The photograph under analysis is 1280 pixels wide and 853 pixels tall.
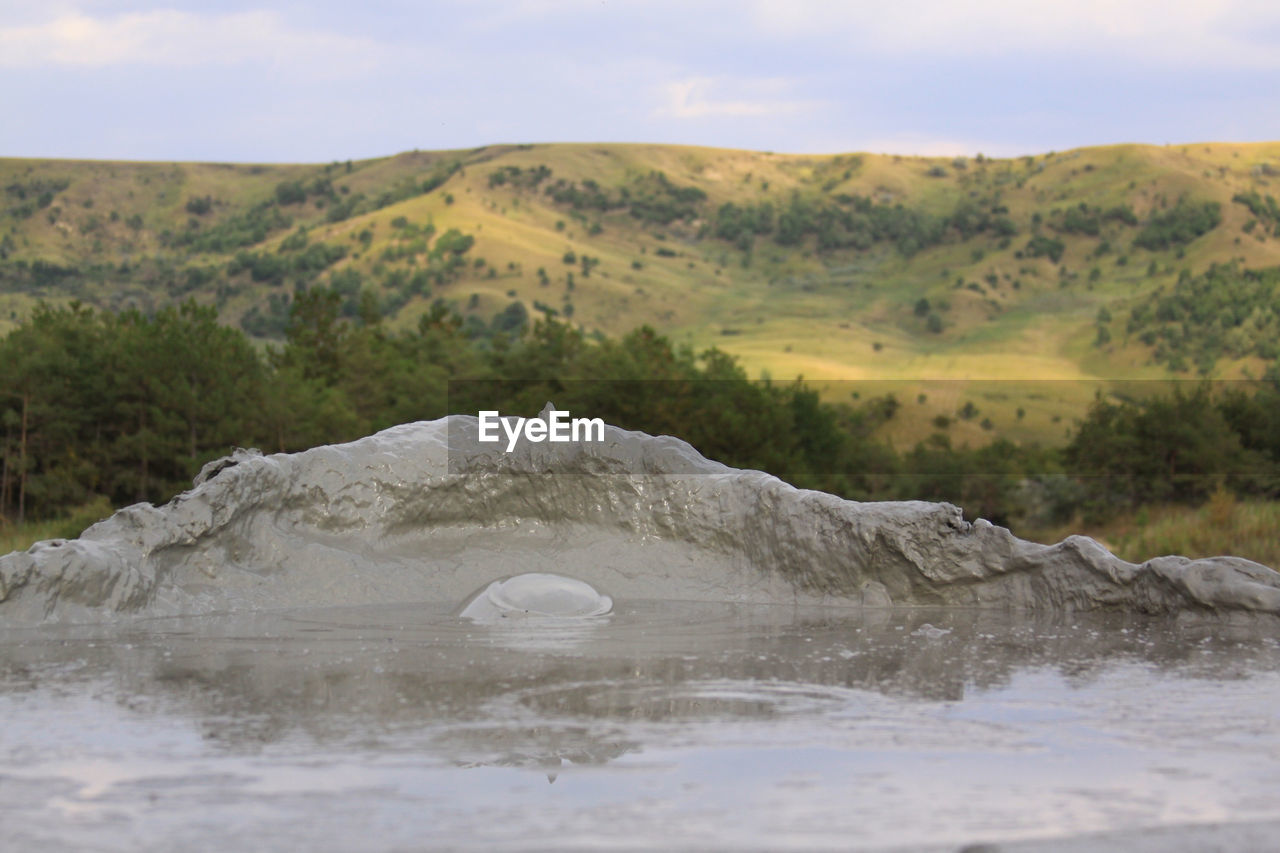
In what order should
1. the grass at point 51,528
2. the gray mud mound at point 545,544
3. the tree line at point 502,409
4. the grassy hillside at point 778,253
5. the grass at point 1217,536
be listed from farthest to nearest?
the grassy hillside at point 778,253, the tree line at point 502,409, the grass at point 51,528, the grass at point 1217,536, the gray mud mound at point 545,544

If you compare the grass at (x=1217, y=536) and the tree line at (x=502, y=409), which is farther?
the tree line at (x=502, y=409)

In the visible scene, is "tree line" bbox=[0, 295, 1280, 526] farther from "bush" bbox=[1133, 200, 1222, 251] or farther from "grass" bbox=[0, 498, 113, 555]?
"bush" bbox=[1133, 200, 1222, 251]

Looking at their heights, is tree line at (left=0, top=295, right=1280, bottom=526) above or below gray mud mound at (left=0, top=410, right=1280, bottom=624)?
below

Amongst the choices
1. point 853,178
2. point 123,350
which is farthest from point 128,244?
point 123,350

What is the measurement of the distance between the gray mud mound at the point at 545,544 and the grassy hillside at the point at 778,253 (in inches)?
1677

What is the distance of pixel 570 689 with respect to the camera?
5441 millimetres

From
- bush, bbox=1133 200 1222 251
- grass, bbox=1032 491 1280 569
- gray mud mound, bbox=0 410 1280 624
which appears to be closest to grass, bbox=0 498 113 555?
gray mud mound, bbox=0 410 1280 624

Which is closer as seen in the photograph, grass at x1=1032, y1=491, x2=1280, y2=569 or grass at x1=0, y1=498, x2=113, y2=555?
grass at x1=1032, y1=491, x2=1280, y2=569

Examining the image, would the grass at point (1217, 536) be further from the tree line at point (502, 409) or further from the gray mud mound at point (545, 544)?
the tree line at point (502, 409)

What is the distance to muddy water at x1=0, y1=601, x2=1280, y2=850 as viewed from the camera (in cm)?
370

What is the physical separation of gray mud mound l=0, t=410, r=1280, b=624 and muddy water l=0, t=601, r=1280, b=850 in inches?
21.6

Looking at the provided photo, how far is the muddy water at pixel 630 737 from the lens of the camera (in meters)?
3.70

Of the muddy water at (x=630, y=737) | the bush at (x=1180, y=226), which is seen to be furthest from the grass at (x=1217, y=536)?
the bush at (x=1180, y=226)

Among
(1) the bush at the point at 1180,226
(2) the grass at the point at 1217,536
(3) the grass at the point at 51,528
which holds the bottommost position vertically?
(3) the grass at the point at 51,528
